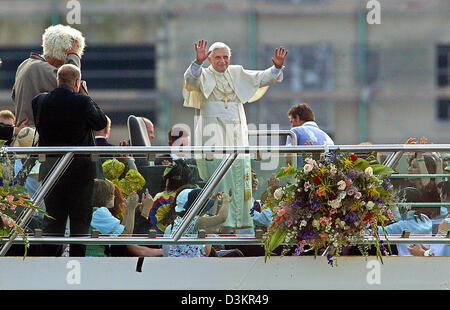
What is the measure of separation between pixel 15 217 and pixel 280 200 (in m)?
1.51

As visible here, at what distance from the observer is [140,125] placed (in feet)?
22.3

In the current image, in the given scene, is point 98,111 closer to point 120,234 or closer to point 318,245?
point 120,234

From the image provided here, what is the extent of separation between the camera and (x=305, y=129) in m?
6.85

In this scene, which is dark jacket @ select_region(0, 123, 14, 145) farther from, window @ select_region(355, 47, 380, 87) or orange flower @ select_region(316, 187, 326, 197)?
window @ select_region(355, 47, 380, 87)

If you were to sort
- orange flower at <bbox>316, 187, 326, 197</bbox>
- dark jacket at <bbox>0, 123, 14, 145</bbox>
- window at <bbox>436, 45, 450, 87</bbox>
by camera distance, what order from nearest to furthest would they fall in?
orange flower at <bbox>316, 187, 326, 197</bbox>, dark jacket at <bbox>0, 123, 14, 145</bbox>, window at <bbox>436, 45, 450, 87</bbox>

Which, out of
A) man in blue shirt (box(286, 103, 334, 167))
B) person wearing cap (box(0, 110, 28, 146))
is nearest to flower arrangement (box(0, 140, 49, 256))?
person wearing cap (box(0, 110, 28, 146))

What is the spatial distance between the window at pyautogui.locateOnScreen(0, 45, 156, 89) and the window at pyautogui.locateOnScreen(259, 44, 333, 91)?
261 cm

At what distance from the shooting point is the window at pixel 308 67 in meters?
20.6

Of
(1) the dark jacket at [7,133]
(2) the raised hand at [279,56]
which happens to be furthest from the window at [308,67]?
(1) the dark jacket at [7,133]

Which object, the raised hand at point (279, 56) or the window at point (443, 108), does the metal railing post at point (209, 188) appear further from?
the window at point (443, 108)

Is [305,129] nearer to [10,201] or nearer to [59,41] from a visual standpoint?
[59,41]

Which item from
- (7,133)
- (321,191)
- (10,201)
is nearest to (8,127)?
(7,133)

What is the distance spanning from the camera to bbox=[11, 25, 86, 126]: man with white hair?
248 inches
